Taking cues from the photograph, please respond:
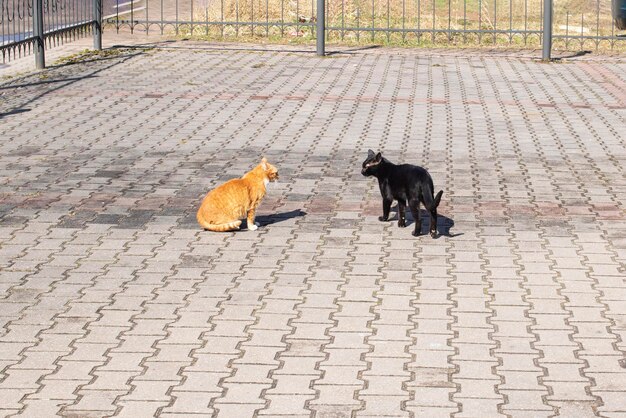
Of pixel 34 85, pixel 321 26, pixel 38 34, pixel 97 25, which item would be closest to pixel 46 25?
pixel 97 25

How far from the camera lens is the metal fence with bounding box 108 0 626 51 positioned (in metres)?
23.8

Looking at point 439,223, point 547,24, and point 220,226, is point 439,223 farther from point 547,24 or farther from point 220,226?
point 547,24

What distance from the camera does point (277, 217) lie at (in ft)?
37.8

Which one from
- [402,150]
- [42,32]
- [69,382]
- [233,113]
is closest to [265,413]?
[69,382]

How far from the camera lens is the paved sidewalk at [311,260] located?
23.9 feet

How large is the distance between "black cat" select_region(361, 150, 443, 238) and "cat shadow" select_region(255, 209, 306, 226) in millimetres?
833

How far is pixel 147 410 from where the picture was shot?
6871mm

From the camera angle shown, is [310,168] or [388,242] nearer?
[388,242]

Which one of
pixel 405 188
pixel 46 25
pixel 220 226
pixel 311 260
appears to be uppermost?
pixel 46 25

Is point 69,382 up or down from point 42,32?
down

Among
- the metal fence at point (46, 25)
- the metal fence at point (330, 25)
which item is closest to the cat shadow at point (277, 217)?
the metal fence at point (46, 25)

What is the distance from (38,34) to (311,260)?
1170 cm

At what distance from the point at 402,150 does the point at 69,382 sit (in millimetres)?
7876

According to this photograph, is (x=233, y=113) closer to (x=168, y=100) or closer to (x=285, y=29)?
(x=168, y=100)
